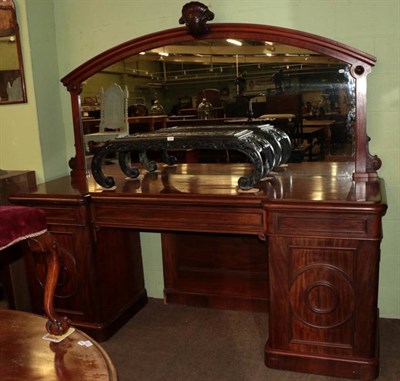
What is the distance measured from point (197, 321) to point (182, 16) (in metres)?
1.78

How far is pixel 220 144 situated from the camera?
2.26 meters

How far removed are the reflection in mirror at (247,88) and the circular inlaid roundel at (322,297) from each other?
2.28 ft

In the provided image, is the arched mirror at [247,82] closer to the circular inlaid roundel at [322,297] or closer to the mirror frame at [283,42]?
the mirror frame at [283,42]

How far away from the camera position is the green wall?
2.38m

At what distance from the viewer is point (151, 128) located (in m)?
2.79

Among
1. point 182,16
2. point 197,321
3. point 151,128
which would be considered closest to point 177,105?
point 151,128

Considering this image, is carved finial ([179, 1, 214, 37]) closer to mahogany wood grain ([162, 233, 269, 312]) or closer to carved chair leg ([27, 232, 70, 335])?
mahogany wood grain ([162, 233, 269, 312])

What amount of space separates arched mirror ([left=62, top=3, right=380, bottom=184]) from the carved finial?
50 mm

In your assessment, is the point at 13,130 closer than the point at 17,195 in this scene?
No

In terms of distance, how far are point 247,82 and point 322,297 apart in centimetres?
121

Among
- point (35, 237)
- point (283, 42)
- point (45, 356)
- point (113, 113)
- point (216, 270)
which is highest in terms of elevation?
point (283, 42)

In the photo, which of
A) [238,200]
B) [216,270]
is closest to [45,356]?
[238,200]

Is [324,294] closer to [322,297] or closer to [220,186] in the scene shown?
[322,297]

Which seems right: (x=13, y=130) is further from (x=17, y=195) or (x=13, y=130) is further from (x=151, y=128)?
(x=151, y=128)
